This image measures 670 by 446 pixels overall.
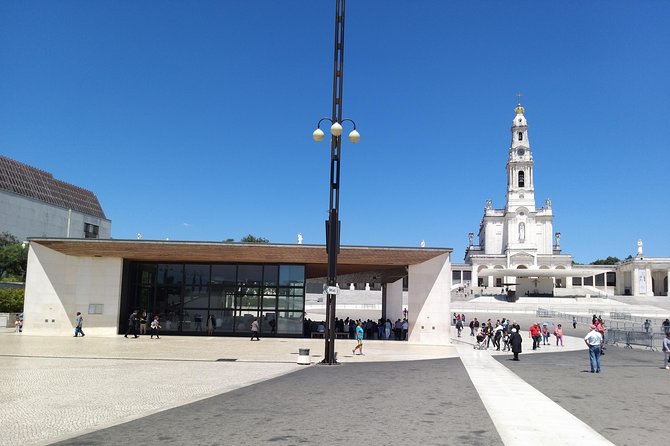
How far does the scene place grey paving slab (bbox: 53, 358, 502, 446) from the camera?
732 cm

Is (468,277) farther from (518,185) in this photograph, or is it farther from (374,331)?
(374,331)

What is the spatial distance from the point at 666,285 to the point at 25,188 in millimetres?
107711

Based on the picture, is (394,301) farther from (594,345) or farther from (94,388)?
(94,388)

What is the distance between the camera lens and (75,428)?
7930 millimetres

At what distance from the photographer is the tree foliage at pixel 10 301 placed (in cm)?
3625

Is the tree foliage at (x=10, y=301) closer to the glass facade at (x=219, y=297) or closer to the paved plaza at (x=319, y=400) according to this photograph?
the glass facade at (x=219, y=297)

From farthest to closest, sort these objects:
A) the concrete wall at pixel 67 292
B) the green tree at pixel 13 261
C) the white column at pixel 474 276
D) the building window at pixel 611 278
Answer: the building window at pixel 611 278 → the white column at pixel 474 276 → the green tree at pixel 13 261 → the concrete wall at pixel 67 292

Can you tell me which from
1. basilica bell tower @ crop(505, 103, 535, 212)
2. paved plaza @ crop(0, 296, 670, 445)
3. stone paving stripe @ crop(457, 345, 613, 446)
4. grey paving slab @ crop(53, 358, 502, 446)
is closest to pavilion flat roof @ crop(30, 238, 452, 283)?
paved plaza @ crop(0, 296, 670, 445)

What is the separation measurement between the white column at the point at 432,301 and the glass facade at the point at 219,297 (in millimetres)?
6142

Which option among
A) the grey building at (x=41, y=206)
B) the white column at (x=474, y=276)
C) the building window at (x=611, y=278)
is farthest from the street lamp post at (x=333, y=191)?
the building window at (x=611, y=278)

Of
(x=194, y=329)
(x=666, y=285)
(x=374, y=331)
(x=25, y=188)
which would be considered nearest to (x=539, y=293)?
(x=666, y=285)

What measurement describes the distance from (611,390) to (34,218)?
314 feet

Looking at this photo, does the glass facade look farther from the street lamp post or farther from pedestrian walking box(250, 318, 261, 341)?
the street lamp post

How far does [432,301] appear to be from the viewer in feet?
93.9
